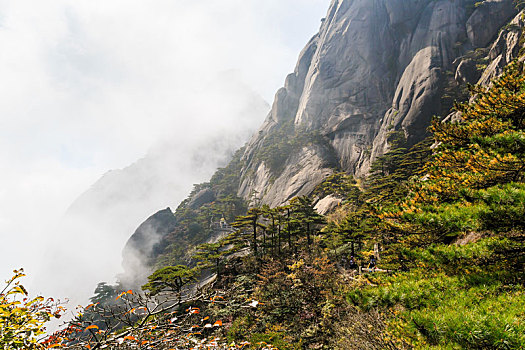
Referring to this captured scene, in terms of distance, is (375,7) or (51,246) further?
(51,246)

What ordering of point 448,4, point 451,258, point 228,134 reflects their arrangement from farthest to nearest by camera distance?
1. point 228,134
2. point 448,4
3. point 451,258

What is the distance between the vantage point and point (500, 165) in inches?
161

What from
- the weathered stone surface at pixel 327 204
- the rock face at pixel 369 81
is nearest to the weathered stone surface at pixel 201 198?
the rock face at pixel 369 81

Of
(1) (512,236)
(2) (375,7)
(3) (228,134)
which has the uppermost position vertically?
(3) (228,134)

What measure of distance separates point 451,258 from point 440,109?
35.9 metres

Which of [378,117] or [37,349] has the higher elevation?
[378,117]

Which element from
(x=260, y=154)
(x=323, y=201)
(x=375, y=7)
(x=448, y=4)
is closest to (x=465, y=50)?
(x=448, y=4)

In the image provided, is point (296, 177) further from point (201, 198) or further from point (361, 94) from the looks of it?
point (201, 198)

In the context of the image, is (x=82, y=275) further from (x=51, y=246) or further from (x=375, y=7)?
(x=375, y=7)

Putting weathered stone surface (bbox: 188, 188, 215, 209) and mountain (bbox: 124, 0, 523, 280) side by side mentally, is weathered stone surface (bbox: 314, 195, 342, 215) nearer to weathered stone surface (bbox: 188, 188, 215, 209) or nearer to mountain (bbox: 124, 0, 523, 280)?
mountain (bbox: 124, 0, 523, 280)

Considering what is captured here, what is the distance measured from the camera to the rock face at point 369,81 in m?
33.2

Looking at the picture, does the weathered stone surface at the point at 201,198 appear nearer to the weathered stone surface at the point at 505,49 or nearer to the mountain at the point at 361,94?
the mountain at the point at 361,94

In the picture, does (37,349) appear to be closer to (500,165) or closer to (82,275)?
(500,165)

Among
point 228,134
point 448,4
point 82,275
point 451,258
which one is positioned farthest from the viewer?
point 228,134
